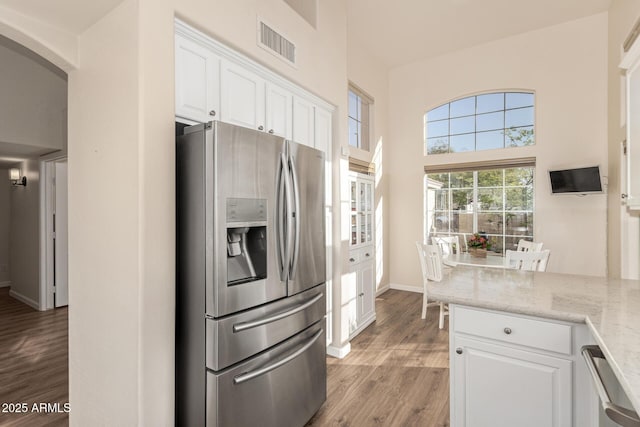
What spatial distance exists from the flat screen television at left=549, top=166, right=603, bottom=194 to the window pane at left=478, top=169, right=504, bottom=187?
72 centimetres

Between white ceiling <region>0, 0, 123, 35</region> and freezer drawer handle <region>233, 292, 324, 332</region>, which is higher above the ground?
white ceiling <region>0, 0, 123, 35</region>

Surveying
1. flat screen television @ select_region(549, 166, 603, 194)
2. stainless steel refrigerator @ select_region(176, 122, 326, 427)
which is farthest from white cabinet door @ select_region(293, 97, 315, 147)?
flat screen television @ select_region(549, 166, 603, 194)

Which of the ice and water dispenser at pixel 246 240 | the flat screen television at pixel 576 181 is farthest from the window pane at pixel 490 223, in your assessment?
the ice and water dispenser at pixel 246 240

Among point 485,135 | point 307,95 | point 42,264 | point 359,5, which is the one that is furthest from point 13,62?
point 485,135

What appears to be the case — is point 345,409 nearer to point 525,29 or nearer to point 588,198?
point 588,198

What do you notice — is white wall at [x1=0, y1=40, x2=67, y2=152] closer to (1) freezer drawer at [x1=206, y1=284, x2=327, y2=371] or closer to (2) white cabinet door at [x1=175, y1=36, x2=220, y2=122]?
(2) white cabinet door at [x1=175, y1=36, x2=220, y2=122]

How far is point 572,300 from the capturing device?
5.13ft

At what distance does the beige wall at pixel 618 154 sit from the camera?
135 inches

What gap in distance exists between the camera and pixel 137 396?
4.99ft

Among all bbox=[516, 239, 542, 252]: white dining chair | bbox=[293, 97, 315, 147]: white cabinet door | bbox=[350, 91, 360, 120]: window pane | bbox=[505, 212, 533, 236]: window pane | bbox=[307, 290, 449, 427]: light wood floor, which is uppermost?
bbox=[350, 91, 360, 120]: window pane

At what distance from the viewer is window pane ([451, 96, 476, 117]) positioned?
17.5 ft

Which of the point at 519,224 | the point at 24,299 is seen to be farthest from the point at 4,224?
the point at 519,224

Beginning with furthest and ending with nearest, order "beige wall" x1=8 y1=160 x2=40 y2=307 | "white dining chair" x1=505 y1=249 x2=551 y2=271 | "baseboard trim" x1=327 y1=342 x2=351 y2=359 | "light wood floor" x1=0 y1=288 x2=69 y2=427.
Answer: "beige wall" x1=8 y1=160 x2=40 y2=307, "baseboard trim" x1=327 y1=342 x2=351 y2=359, "white dining chair" x1=505 y1=249 x2=551 y2=271, "light wood floor" x1=0 y1=288 x2=69 y2=427

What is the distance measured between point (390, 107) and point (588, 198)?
3297 millimetres
